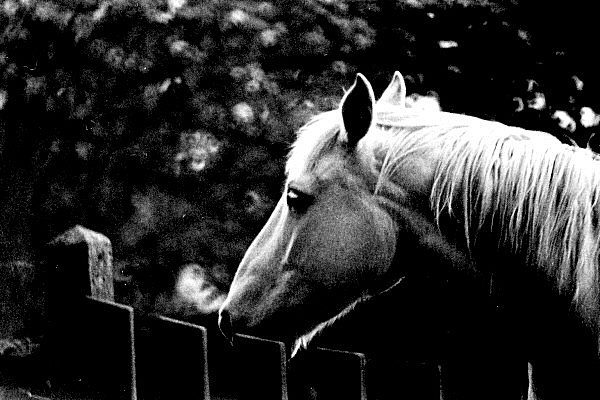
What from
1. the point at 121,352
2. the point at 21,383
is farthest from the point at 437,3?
the point at 21,383

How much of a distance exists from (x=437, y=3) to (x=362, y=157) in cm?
82

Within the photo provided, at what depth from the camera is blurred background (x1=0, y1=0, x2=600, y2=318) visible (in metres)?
1.71

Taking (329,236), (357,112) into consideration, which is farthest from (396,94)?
(329,236)

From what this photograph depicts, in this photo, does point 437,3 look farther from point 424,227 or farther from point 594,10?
point 424,227

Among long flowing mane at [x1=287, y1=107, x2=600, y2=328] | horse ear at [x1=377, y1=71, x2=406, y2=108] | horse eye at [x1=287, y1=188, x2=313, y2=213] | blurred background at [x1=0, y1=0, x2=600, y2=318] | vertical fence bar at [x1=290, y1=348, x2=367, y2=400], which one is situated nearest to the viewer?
long flowing mane at [x1=287, y1=107, x2=600, y2=328]

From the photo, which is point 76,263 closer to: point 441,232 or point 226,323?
point 226,323

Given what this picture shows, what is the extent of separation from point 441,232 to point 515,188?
4.8 inches

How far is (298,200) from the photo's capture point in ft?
3.88

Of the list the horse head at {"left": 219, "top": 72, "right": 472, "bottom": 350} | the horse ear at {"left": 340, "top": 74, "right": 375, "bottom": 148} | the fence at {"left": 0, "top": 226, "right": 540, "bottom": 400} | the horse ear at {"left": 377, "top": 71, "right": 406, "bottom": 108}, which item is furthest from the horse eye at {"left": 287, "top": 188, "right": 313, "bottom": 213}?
the fence at {"left": 0, "top": 226, "right": 540, "bottom": 400}

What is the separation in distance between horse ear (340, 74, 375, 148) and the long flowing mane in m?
0.02

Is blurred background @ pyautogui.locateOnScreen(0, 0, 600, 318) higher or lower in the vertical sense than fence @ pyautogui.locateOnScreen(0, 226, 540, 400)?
higher

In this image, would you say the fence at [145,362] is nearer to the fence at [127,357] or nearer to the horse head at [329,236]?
the fence at [127,357]

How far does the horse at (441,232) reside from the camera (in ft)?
3.48

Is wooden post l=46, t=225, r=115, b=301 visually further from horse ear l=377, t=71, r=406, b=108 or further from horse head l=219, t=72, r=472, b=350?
horse ear l=377, t=71, r=406, b=108
